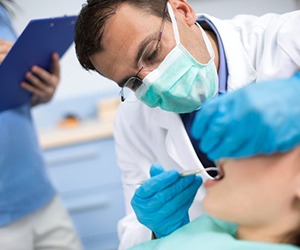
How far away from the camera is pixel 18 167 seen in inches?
47.1

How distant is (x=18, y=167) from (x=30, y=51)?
36cm

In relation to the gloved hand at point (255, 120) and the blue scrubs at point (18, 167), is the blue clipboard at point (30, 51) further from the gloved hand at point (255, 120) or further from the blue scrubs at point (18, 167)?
the gloved hand at point (255, 120)

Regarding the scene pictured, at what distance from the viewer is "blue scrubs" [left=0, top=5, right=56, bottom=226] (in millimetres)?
1154

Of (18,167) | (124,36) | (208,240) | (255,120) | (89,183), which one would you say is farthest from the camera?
(89,183)

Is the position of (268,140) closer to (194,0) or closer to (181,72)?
(181,72)

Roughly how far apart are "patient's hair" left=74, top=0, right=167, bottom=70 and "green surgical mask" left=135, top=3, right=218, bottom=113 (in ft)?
0.20

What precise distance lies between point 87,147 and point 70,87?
394mm

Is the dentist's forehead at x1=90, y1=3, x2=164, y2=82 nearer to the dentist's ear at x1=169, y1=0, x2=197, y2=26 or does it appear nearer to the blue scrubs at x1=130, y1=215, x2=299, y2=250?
the dentist's ear at x1=169, y1=0, x2=197, y2=26

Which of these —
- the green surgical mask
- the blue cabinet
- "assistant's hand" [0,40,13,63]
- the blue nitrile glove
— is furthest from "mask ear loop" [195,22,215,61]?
the blue cabinet

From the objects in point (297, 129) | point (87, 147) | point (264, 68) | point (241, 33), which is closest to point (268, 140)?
point (297, 129)

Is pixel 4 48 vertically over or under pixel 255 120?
under

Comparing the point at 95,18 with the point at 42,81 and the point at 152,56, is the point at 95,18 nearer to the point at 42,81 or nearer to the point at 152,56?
the point at 152,56

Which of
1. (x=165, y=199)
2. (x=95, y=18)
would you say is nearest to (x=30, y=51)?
(x=95, y=18)

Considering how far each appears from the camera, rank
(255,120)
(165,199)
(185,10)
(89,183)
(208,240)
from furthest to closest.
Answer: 1. (89,183)
2. (185,10)
3. (165,199)
4. (208,240)
5. (255,120)
